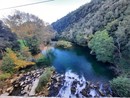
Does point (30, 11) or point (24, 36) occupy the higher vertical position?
point (30, 11)

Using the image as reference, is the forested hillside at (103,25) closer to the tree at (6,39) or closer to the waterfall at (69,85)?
the waterfall at (69,85)

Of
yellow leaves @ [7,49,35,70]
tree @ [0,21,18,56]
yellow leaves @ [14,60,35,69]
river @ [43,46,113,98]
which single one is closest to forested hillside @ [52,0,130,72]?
river @ [43,46,113,98]

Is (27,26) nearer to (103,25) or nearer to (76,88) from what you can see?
(103,25)

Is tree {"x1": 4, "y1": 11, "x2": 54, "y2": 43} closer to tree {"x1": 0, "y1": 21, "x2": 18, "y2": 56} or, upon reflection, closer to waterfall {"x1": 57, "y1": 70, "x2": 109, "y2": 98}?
tree {"x1": 0, "y1": 21, "x2": 18, "y2": 56}

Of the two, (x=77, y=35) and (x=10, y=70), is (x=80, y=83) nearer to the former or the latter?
(x=10, y=70)

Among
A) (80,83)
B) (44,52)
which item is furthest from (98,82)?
(44,52)

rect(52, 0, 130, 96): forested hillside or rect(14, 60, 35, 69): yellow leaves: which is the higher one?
rect(52, 0, 130, 96): forested hillside

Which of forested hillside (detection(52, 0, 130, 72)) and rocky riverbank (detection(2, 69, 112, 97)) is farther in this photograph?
forested hillside (detection(52, 0, 130, 72))

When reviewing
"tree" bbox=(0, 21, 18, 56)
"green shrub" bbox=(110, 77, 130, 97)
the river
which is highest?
"tree" bbox=(0, 21, 18, 56)

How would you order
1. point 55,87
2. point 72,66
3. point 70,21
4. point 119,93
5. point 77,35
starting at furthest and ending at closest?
1. point 70,21
2. point 77,35
3. point 72,66
4. point 55,87
5. point 119,93

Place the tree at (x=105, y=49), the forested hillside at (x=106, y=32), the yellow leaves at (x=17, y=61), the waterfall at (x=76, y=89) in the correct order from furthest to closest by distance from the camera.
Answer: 1. the tree at (x=105, y=49)
2. the yellow leaves at (x=17, y=61)
3. the forested hillside at (x=106, y=32)
4. the waterfall at (x=76, y=89)

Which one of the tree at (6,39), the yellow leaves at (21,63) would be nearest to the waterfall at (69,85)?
the yellow leaves at (21,63)
